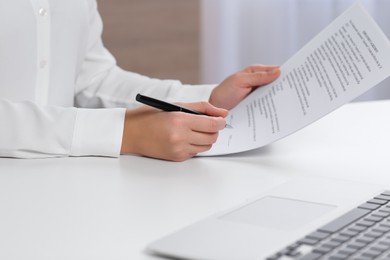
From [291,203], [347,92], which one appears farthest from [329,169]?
[291,203]

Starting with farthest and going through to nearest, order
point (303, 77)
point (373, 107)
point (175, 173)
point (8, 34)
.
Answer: point (373, 107), point (8, 34), point (303, 77), point (175, 173)

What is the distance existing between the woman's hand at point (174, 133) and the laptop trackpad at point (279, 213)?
0.24 meters

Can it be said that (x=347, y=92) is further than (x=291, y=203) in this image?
Yes

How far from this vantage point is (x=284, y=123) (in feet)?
3.66

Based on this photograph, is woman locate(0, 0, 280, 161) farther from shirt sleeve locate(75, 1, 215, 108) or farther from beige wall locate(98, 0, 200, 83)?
beige wall locate(98, 0, 200, 83)

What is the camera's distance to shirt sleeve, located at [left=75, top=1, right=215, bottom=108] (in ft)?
4.83

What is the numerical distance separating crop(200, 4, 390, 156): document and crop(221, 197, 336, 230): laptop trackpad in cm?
24

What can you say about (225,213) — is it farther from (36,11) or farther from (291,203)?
(36,11)

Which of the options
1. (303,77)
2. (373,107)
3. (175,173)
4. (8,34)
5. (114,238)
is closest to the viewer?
(114,238)

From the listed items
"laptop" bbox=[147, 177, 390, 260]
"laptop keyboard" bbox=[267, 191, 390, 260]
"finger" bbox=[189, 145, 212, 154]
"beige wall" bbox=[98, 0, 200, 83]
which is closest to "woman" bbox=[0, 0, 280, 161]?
"finger" bbox=[189, 145, 212, 154]

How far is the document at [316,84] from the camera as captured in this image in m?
1.08

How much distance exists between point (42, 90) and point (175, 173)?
49cm

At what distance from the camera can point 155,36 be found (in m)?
2.92

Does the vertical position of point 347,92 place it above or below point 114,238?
above
